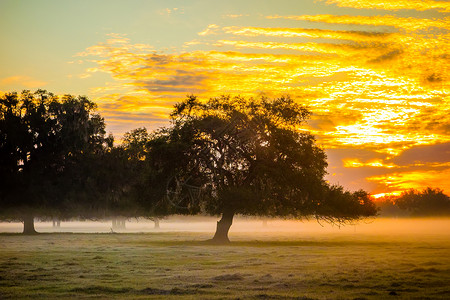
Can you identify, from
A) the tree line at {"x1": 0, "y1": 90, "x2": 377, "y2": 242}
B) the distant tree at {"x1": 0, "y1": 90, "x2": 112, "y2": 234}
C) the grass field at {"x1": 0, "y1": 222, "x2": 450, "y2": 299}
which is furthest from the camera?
the distant tree at {"x1": 0, "y1": 90, "x2": 112, "y2": 234}

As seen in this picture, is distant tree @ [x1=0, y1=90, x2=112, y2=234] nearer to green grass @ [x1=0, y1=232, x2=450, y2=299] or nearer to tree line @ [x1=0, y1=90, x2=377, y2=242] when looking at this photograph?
tree line @ [x1=0, y1=90, x2=377, y2=242]

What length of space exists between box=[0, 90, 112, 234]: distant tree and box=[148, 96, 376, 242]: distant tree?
934 inches

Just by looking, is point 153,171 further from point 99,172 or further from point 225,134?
point 99,172

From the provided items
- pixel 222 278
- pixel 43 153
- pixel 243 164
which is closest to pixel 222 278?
pixel 222 278

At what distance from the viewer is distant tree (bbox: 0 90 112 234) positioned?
237ft

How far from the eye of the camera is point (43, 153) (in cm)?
7356

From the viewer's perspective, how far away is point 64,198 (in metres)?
73.1

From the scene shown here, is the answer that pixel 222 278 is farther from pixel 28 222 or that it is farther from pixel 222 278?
pixel 28 222

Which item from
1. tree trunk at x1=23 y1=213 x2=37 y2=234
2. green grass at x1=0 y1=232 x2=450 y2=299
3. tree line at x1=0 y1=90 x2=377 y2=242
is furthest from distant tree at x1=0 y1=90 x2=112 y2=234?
green grass at x1=0 y1=232 x2=450 y2=299

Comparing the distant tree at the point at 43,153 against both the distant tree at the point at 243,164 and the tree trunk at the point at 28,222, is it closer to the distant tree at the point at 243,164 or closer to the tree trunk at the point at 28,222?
Answer: the tree trunk at the point at 28,222

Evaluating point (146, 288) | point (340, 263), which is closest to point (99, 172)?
point (340, 263)

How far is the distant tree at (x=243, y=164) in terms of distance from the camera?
52.5 meters

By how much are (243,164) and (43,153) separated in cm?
3073

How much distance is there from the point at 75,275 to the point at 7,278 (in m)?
2.70
